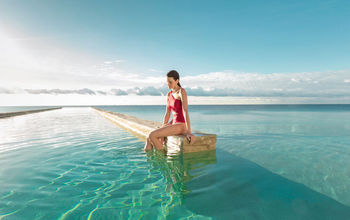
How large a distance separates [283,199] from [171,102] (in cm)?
335

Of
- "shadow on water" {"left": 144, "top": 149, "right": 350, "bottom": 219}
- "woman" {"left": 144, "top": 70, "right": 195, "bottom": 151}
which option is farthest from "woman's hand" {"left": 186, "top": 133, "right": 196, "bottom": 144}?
"shadow on water" {"left": 144, "top": 149, "right": 350, "bottom": 219}

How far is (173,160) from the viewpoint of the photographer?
15.9 feet

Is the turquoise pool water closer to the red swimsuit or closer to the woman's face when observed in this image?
the red swimsuit

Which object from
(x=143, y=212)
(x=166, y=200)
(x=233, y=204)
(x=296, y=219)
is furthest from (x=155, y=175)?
(x=296, y=219)

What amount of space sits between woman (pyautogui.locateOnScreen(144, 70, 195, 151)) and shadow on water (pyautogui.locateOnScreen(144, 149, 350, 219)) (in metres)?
0.72

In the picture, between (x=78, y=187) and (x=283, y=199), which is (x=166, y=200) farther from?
(x=283, y=199)

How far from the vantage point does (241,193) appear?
10.3 ft

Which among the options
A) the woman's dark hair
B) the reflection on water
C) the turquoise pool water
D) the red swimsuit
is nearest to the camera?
the turquoise pool water

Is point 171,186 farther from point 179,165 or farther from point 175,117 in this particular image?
point 175,117

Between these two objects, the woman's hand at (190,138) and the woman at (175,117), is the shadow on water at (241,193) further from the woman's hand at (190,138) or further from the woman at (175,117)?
the woman at (175,117)

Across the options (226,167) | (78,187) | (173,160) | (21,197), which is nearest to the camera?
(21,197)

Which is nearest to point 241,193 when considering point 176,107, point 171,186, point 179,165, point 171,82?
point 171,186

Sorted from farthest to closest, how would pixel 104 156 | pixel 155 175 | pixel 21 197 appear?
pixel 104 156, pixel 155 175, pixel 21 197

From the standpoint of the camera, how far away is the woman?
15.3ft
